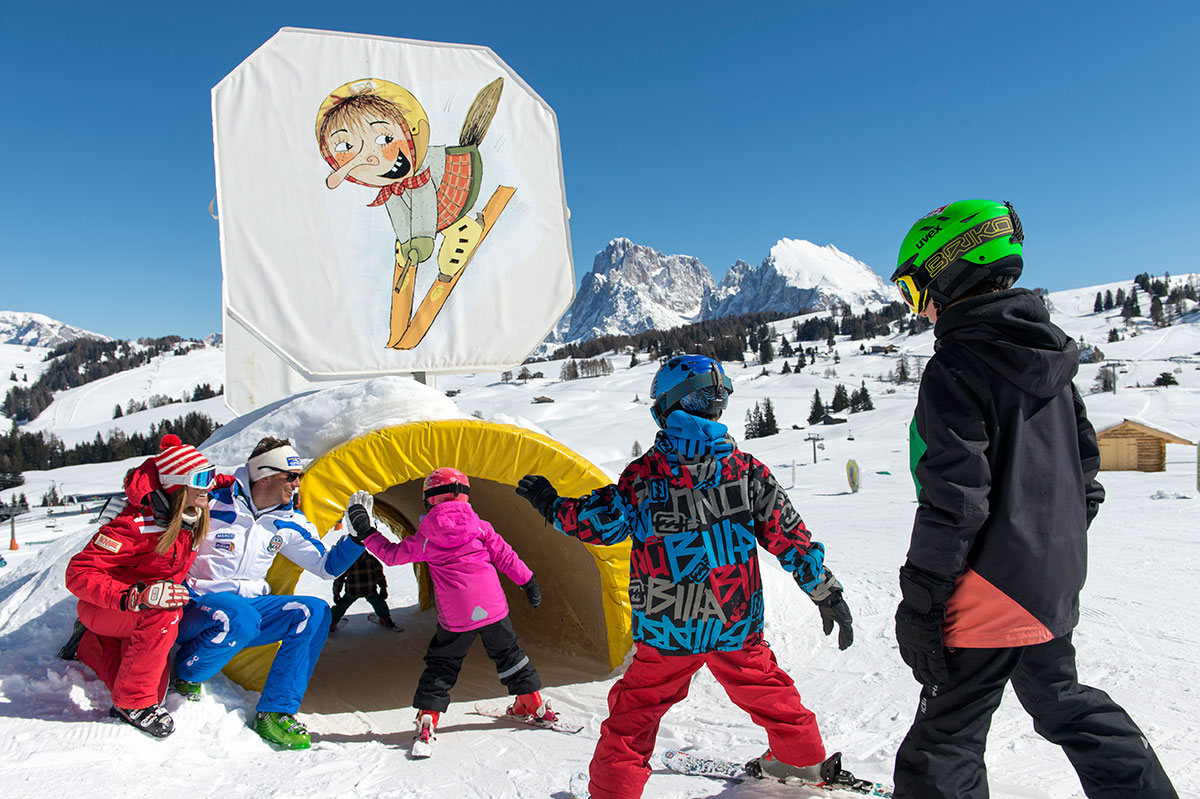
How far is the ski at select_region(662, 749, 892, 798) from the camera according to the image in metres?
2.56

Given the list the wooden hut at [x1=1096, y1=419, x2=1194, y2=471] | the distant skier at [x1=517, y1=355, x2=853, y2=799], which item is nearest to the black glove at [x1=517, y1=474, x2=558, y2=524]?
the distant skier at [x1=517, y1=355, x2=853, y2=799]

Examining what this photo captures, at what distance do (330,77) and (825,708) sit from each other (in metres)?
5.36

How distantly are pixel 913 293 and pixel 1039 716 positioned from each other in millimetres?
1200

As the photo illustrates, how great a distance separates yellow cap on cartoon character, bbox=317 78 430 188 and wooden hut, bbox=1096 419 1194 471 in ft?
80.5

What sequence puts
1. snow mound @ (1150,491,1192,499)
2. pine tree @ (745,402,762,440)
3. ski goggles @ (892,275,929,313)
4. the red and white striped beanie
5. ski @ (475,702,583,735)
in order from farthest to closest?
pine tree @ (745,402,762,440) < snow mound @ (1150,491,1192,499) < ski @ (475,702,583,735) < the red and white striped beanie < ski goggles @ (892,275,929,313)

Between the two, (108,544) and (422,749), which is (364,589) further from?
(108,544)

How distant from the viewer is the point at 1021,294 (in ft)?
6.09

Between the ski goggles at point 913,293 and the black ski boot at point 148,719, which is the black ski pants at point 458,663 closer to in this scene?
the black ski boot at point 148,719

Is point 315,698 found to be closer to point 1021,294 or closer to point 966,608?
point 966,608

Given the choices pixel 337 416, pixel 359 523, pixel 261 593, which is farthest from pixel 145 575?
pixel 337 416

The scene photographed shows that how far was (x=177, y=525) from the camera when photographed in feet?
9.82

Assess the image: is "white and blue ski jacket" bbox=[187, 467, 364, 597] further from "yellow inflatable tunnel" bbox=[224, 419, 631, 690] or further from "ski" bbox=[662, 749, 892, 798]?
"ski" bbox=[662, 749, 892, 798]

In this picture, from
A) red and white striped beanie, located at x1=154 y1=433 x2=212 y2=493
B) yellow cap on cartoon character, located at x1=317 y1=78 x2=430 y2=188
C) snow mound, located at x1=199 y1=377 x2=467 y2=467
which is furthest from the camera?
yellow cap on cartoon character, located at x1=317 y1=78 x2=430 y2=188

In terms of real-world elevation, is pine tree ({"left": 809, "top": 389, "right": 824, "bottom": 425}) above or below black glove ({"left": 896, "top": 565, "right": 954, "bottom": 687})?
below
